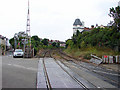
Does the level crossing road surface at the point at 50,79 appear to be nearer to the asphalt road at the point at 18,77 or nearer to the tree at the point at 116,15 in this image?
the asphalt road at the point at 18,77

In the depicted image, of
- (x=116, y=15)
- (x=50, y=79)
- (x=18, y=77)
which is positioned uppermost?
(x=116, y=15)

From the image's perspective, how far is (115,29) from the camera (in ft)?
63.0

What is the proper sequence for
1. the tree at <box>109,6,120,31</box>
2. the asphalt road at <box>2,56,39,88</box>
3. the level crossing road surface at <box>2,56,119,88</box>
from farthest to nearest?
1. the tree at <box>109,6,120,31</box>
2. the level crossing road surface at <box>2,56,119,88</box>
3. the asphalt road at <box>2,56,39,88</box>

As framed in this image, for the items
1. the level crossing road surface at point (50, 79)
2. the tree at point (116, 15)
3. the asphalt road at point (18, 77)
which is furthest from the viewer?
the tree at point (116, 15)

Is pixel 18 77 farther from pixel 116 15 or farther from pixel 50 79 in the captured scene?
pixel 116 15

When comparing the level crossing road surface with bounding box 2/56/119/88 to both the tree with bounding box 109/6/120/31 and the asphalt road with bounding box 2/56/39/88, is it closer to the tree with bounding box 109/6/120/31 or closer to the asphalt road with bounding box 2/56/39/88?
the asphalt road with bounding box 2/56/39/88

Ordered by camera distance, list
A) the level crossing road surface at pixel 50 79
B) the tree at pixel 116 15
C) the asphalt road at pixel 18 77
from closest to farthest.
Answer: the asphalt road at pixel 18 77
the level crossing road surface at pixel 50 79
the tree at pixel 116 15

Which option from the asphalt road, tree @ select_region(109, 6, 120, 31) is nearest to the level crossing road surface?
the asphalt road

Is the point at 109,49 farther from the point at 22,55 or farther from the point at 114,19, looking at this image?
the point at 22,55

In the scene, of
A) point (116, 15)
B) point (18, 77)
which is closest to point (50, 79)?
point (18, 77)

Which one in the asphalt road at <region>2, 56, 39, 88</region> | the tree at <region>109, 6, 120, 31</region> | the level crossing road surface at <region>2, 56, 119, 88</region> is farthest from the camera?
the tree at <region>109, 6, 120, 31</region>

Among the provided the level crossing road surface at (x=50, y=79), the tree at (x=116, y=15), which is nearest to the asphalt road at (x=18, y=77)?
the level crossing road surface at (x=50, y=79)

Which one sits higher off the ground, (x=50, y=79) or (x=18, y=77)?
(x=18, y=77)

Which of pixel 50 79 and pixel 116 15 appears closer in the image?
pixel 50 79
